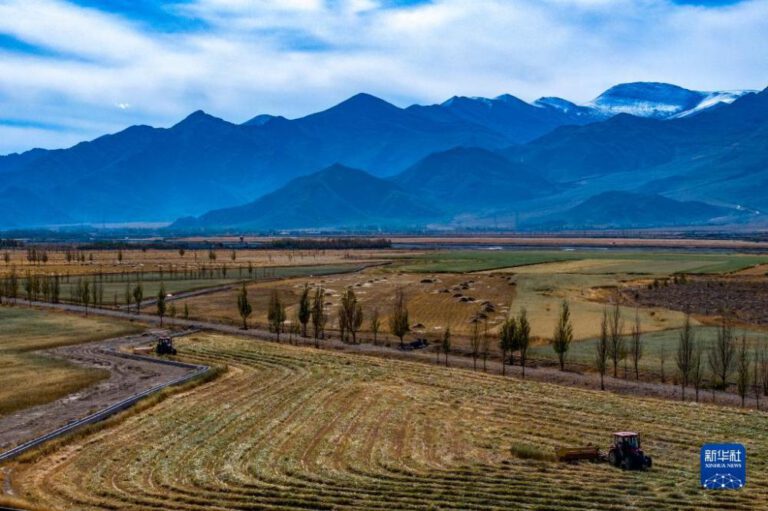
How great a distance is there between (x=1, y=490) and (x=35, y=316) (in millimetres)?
65939

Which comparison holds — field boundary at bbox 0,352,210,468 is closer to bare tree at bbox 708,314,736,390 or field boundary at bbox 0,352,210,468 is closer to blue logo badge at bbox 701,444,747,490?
blue logo badge at bbox 701,444,747,490

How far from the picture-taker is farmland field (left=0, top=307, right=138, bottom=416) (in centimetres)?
5078

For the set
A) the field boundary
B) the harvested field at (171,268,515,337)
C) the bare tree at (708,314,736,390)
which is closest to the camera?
the field boundary

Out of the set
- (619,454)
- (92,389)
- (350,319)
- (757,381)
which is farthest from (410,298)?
(619,454)

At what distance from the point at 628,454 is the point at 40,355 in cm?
4976

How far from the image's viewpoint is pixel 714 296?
108 meters

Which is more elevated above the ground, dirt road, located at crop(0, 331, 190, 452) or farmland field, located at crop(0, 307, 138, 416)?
farmland field, located at crop(0, 307, 138, 416)

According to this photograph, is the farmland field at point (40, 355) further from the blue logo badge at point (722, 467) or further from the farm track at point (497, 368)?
the blue logo badge at point (722, 467)

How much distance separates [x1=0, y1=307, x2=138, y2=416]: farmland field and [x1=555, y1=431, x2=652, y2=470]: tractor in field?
3117cm

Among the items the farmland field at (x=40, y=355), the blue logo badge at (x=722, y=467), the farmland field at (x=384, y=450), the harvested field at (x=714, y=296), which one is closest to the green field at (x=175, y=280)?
the farmland field at (x=40, y=355)

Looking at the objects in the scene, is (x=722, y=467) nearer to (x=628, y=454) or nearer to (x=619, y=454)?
(x=628, y=454)

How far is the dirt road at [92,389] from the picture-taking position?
137 feet

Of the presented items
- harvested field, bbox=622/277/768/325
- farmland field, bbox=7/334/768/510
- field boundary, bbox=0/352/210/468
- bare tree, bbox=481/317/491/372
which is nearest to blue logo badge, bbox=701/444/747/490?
farmland field, bbox=7/334/768/510

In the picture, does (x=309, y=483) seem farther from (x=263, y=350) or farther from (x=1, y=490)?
(x=263, y=350)
